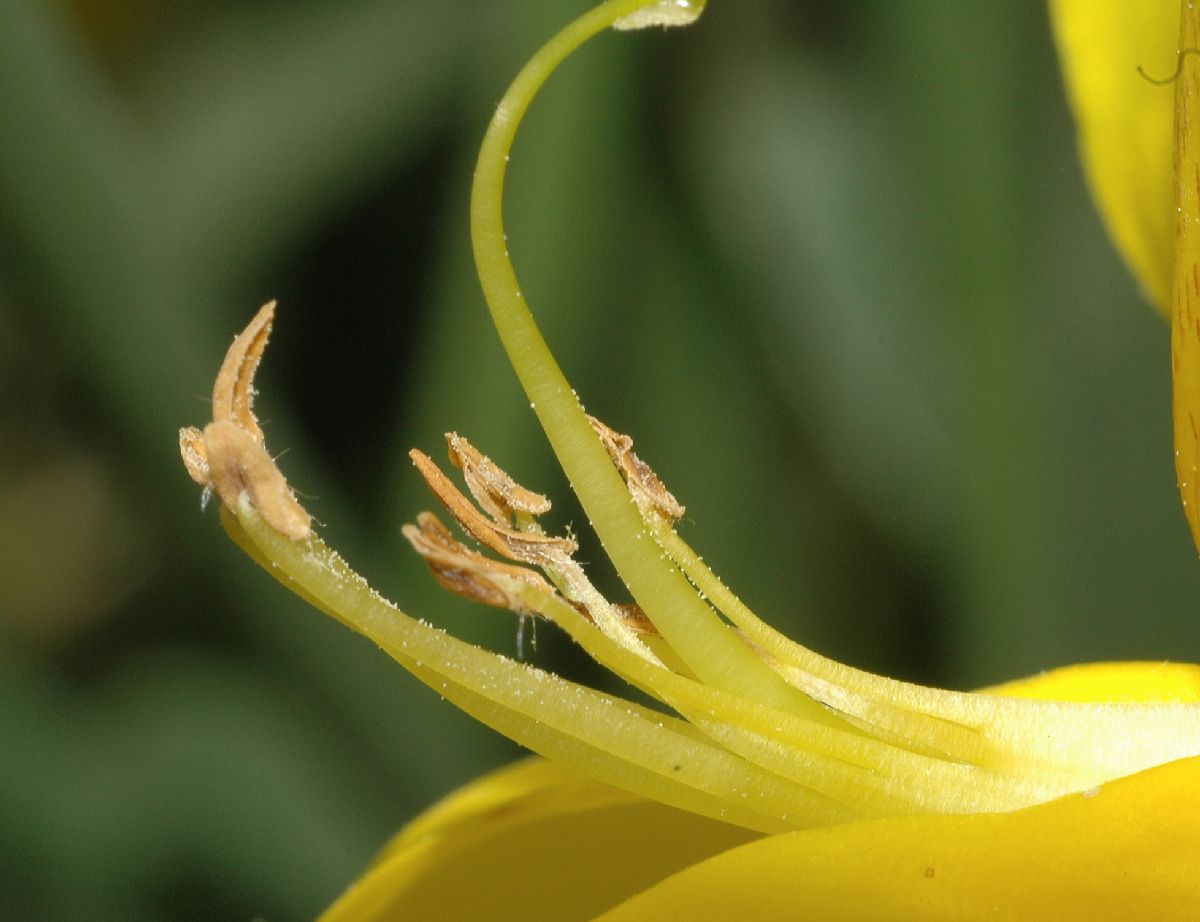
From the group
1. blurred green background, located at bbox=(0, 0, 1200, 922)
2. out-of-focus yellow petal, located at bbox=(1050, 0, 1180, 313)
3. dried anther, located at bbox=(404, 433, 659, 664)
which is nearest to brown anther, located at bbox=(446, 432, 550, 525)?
dried anther, located at bbox=(404, 433, 659, 664)

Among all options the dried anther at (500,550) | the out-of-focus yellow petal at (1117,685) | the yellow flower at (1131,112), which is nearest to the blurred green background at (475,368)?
the yellow flower at (1131,112)

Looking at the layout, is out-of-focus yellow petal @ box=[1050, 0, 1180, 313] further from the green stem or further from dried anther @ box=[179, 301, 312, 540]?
dried anther @ box=[179, 301, 312, 540]

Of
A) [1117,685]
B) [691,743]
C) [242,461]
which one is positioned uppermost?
[242,461]

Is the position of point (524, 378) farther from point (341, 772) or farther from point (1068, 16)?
point (341, 772)

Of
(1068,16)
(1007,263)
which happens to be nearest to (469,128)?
(1007,263)

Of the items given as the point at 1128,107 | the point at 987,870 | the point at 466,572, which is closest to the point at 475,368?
the point at 1128,107

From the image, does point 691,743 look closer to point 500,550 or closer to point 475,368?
point 500,550

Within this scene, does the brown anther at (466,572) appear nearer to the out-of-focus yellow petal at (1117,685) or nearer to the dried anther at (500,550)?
the dried anther at (500,550)

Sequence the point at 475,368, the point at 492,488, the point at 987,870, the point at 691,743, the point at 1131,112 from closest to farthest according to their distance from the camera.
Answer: the point at 987,870 < the point at 691,743 < the point at 492,488 < the point at 1131,112 < the point at 475,368
